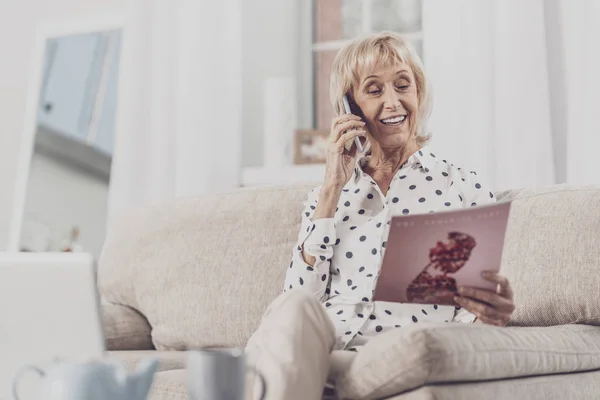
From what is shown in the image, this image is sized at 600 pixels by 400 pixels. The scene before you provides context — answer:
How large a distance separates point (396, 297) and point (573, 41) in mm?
1412

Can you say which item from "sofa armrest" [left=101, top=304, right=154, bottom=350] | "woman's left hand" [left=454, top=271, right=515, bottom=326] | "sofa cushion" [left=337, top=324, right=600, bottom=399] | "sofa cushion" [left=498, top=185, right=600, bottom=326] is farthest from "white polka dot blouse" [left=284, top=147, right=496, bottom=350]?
"sofa armrest" [left=101, top=304, right=154, bottom=350]

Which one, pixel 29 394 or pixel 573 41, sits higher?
pixel 573 41

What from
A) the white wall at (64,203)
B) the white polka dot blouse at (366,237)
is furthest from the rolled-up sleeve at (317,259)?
the white wall at (64,203)

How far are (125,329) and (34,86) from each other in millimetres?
1919

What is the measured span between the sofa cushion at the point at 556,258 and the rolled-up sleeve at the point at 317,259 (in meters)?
0.40

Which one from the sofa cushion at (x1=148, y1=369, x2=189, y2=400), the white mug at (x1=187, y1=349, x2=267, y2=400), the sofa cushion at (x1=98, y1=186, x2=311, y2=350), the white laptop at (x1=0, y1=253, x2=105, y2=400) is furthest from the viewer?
the sofa cushion at (x1=98, y1=186, x2=311, y2=350)

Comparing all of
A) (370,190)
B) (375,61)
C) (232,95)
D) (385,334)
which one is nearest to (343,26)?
(232,95)

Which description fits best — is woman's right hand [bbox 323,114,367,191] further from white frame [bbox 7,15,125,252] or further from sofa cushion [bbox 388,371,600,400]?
white frame [bbox 7,15,125,252]

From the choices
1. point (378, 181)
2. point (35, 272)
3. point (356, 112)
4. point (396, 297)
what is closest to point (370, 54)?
point (356, 112)

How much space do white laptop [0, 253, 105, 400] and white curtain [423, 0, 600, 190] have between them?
5.29ft

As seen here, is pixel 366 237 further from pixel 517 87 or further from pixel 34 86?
pixel 34 86

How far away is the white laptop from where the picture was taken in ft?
4.16

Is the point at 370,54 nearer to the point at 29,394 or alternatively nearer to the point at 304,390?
the point at 304,390

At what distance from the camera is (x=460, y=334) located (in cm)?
133
